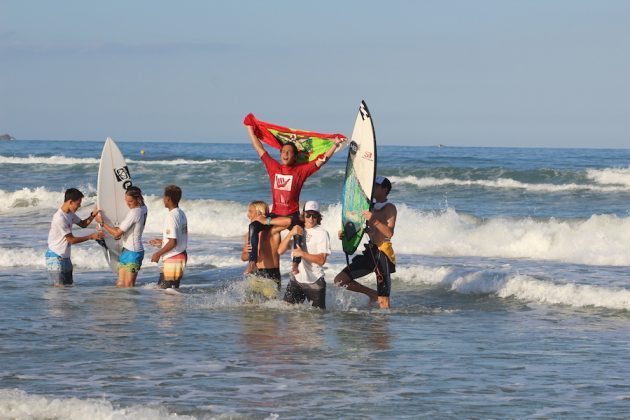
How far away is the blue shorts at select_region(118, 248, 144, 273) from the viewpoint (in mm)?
11430

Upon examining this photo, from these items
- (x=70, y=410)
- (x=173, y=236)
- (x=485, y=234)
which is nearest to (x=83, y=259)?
(x=173, y=236)

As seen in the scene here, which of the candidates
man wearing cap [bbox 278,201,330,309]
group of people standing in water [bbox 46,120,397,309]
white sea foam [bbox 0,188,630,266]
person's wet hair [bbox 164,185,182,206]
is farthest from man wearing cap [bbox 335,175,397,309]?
white sea foam [bbox 0,188,630,266]

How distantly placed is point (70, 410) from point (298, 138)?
5.28 m

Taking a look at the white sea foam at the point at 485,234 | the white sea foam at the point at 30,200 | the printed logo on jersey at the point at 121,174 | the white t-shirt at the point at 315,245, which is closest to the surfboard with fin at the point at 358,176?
the white t-shirt at the point at 315,245

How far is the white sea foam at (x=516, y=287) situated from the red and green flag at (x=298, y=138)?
12.2 ft

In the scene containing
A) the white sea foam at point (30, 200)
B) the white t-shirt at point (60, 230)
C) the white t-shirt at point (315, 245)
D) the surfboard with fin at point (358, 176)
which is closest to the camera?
the white t-shirt at point (315, 245)

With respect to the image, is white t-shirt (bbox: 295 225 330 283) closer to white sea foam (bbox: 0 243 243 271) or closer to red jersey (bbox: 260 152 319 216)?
red jersey (bbox: 260 152 319 216)

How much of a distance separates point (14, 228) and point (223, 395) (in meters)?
16.4

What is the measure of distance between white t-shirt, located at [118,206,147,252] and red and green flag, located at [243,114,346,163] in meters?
1.69

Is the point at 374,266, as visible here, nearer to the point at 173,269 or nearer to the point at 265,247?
the point at 265,247

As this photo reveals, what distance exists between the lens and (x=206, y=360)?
803 centimetres

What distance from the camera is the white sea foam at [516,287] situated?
11938 millimetres

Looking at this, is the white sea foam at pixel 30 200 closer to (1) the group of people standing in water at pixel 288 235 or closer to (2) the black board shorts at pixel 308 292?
(1) the group of people standing in water at pixel 288 235

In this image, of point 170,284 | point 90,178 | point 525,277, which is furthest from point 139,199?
point 90,178
